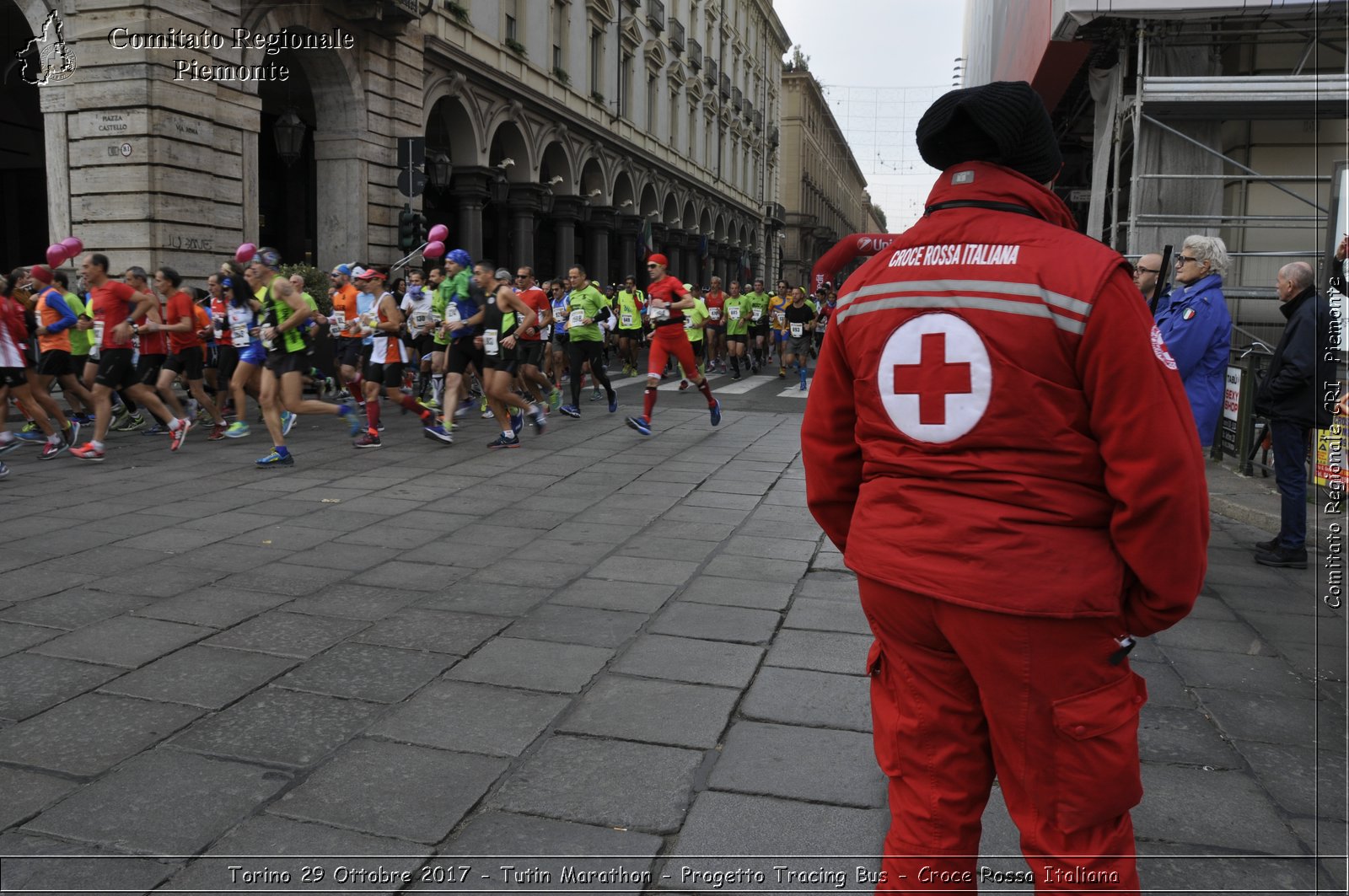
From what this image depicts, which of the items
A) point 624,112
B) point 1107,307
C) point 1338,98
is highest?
point 624,112

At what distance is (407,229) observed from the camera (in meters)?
17.1

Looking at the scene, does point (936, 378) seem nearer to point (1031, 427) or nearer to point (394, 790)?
point (1031, 427)

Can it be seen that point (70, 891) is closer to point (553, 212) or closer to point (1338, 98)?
point (1338, 98)

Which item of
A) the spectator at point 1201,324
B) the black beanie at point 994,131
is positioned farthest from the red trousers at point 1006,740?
the spectator at point 1201,324

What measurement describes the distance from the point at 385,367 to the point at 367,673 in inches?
285

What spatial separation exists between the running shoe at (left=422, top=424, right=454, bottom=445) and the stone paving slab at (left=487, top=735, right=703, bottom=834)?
769cm

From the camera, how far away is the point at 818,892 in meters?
2.56

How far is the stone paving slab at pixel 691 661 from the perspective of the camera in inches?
159

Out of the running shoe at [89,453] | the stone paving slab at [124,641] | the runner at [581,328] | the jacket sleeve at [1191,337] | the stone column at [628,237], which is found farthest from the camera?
the stone column at [628,237]

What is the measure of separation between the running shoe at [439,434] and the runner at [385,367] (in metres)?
0.13

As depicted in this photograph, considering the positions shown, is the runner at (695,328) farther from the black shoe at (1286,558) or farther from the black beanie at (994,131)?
the black beanie at (994,131)

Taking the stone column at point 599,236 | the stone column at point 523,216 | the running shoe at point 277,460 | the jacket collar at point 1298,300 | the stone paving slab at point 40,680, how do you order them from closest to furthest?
the stone paving slab at point 40,680 < the jacket collar at point 1298,300 < the running shoe at point 277,460 < the stone column at point 523,216 < the stone column at point 599,236

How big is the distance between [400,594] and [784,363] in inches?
675

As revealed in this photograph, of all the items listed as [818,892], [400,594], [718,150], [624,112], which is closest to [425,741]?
[818,892]
